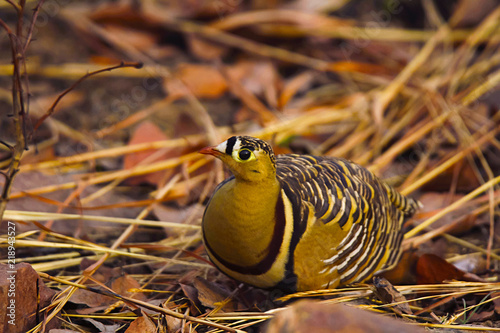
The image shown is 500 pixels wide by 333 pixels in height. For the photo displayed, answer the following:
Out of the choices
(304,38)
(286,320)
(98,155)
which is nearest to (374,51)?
(304,38)

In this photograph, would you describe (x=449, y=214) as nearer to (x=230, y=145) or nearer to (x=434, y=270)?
(x=434, y=270)

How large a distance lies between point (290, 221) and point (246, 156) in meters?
0.27

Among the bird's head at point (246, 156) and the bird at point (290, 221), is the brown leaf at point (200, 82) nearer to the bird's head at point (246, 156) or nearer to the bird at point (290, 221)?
the bird at point (290, 221)

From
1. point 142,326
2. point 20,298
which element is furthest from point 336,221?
point 20,298

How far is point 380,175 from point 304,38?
1415 mm

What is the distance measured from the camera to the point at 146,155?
2.78 m

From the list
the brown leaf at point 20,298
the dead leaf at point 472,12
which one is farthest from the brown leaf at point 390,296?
the dead leaf at point 472,12

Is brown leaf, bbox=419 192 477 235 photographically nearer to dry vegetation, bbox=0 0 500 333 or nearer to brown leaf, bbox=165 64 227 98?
dry vegetation, bbox=0 0 500 333

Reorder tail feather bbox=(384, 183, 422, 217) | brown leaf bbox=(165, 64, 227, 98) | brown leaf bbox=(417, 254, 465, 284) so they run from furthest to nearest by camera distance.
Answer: brown leaf bbox=(165, 64, 227, 98) < tail feather bbox=(384, 183, 422, 217) < brown leaf bbox=(417, 254, 465, 284)

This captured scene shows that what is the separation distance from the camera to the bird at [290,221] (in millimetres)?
1598

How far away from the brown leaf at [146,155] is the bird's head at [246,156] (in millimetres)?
1152

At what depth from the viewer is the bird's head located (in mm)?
1547

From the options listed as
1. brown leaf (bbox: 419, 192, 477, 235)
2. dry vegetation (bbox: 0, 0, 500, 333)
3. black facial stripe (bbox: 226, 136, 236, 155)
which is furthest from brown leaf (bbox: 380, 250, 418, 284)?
black facial stripe (bbox: 226, 136, 236, 155)

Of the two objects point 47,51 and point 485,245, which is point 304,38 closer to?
point 47,51
